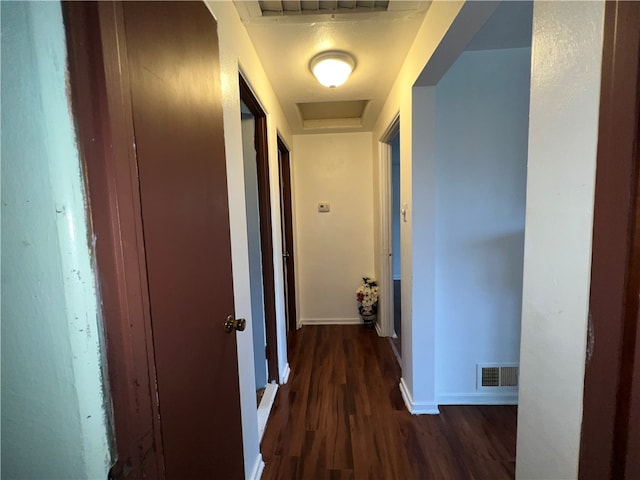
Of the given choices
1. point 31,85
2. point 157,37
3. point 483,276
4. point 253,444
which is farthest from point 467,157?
point 253,444

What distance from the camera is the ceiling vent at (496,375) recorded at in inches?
72.6

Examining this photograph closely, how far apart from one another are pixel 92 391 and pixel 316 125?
10.1 ft

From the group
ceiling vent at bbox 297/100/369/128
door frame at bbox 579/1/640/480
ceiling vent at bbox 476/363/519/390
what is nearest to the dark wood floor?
ceiling vent at bbox 476/363/519/390

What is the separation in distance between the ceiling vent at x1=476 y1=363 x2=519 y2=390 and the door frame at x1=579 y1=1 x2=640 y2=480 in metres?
1.55

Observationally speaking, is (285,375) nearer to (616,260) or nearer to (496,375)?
(496,375)

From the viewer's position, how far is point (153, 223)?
57cm

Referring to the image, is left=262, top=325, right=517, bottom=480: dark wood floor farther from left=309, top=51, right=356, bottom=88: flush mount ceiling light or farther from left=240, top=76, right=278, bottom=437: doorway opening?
left=309, top=51, right=356, bottom=88: flush mount ceiling light

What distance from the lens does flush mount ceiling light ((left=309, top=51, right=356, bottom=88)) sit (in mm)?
1641

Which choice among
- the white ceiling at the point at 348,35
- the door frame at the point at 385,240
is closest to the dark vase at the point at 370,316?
the door frame at the point at 385,240

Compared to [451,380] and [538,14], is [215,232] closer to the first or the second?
[538,14]

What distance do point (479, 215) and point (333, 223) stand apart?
1.71 m

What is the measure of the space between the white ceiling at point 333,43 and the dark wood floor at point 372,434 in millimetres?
2304

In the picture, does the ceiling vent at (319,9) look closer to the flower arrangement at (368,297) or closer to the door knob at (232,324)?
the door knob at (232,324)

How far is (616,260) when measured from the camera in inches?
17.7
